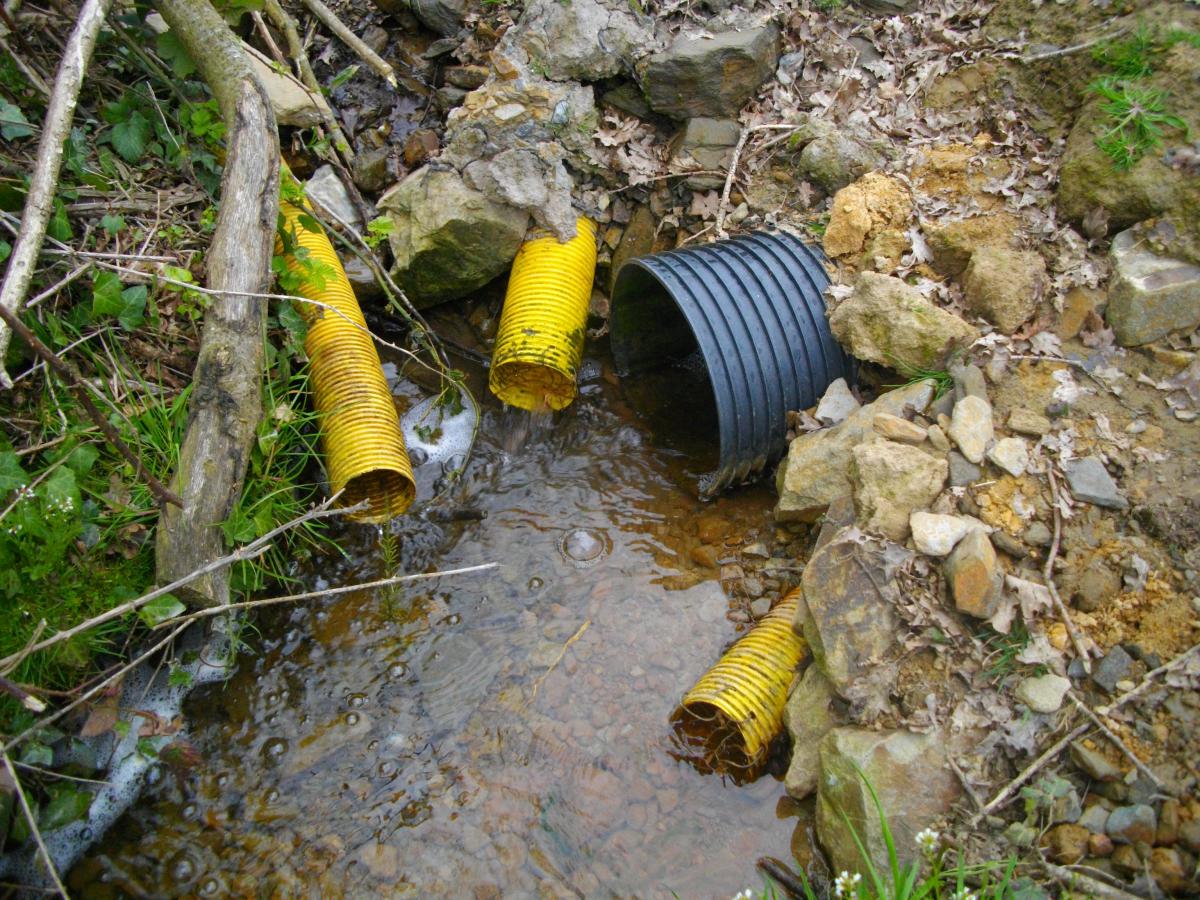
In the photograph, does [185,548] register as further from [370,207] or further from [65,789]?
[370,207]

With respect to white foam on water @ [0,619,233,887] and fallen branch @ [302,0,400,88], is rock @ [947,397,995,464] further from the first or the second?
fallen branch @ [302,0,400,88]

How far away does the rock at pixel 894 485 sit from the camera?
10.2ft

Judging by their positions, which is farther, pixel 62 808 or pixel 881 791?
pixel 62 808

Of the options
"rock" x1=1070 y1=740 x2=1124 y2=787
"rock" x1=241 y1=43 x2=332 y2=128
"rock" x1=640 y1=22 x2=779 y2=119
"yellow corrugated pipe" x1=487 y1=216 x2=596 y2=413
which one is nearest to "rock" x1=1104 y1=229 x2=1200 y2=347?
"rock" x1=1070 y1=740 x2=1124 y2=787

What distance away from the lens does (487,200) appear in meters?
4.43

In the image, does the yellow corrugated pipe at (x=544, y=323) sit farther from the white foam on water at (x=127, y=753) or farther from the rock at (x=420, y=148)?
the white foam on water at (x=127, y=753)

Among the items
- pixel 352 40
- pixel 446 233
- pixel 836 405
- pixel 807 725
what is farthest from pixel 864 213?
pixel 352 40

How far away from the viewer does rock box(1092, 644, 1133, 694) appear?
2.64m

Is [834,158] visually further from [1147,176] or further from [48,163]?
[48,163]

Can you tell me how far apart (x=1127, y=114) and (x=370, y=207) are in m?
3.78

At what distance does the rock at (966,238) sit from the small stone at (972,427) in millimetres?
793

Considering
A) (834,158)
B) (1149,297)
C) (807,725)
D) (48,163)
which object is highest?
(834,158)

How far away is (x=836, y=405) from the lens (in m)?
3.80

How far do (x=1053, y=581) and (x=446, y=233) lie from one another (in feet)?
10.7
